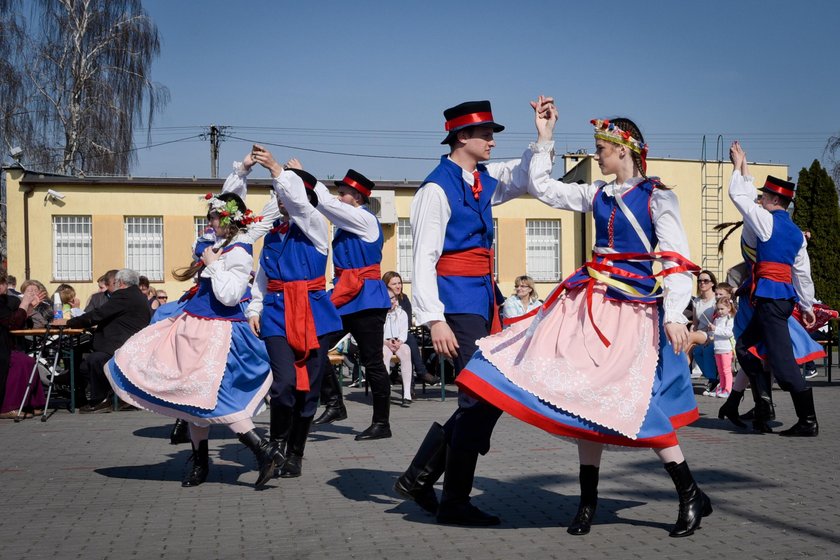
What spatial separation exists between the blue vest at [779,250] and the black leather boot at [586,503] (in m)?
4.56

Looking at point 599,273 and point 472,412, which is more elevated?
point 599,273

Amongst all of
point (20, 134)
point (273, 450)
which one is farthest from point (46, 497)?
point (20, 134)

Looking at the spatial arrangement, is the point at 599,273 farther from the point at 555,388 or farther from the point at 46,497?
the point at 46,497

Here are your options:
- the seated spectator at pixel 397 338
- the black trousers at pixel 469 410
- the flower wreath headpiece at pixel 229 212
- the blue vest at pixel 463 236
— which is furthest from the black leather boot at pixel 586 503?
the seated spectator at pixel 397 338

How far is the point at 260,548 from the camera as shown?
5.19 meters

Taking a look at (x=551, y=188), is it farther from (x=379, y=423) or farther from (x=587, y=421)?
(x=379, y=423)

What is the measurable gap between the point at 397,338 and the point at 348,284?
14.6 feet

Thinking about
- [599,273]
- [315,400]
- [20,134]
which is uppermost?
[20,134]

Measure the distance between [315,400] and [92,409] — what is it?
6.27 m

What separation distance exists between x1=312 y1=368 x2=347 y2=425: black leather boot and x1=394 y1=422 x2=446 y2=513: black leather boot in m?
4.87

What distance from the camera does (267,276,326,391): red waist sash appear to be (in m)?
7.26

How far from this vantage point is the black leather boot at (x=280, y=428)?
7.17 m

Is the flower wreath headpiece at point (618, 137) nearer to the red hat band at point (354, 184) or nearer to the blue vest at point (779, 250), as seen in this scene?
the red hat band at point (354, 184)

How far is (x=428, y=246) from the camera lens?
5406 mm
